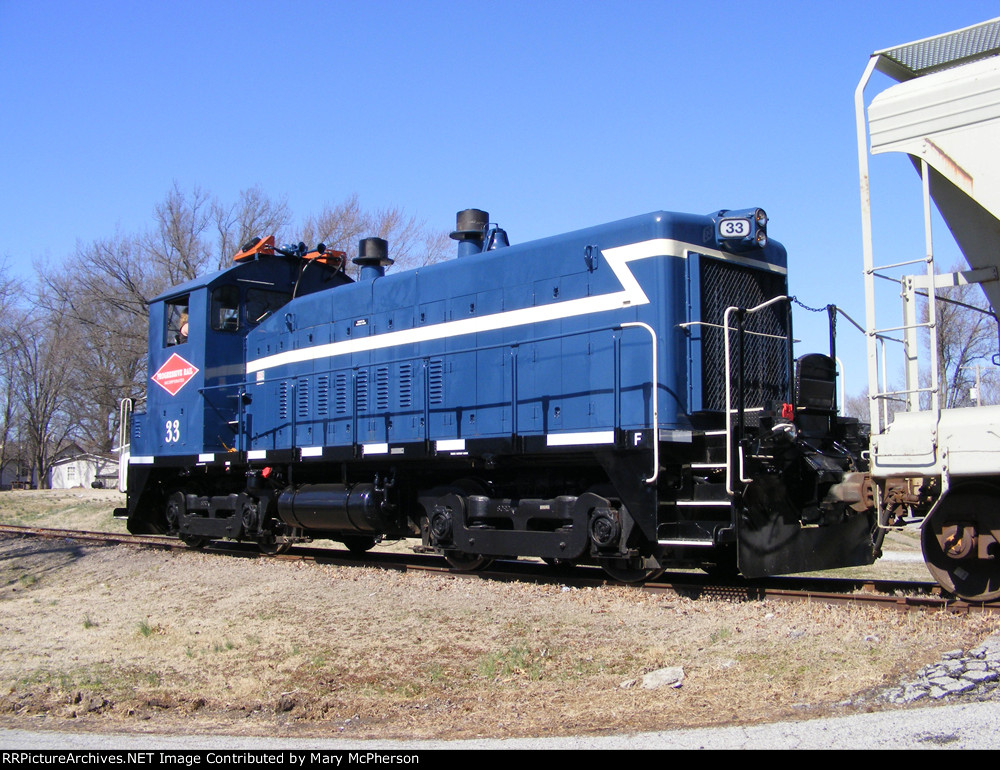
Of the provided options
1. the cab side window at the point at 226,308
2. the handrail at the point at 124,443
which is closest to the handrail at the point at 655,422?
the cab side window at the point at 226,308

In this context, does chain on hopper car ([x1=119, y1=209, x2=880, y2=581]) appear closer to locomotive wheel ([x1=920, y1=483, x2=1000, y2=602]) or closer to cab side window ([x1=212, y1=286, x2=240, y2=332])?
cab side window ([x1=212, y1=286, x2=240, y2=332])

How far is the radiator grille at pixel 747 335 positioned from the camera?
845cm

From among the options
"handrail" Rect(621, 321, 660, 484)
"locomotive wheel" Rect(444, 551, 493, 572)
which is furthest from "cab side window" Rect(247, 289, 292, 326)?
"handrail" Rect(621, 321, 660, 484)

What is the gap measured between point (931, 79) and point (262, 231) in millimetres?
29251

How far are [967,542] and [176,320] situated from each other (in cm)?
1130

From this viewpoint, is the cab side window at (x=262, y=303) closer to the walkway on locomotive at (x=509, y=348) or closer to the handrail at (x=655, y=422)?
the walkway on locomotive at (x=509, y=348)

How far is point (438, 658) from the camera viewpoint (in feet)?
21.0

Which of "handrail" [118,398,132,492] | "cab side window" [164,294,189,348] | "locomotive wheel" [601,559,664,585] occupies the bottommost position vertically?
"locomotive wheel" [601,559,664,585]

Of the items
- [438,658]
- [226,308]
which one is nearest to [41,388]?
[226,308]

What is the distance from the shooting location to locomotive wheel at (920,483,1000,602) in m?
6.44

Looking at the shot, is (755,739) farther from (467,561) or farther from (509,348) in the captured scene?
(467,561)

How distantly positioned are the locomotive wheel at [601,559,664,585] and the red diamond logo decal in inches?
286

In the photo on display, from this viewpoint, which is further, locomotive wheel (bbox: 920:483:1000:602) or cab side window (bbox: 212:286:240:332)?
cab side window (bbox: 212:286:240:332)
